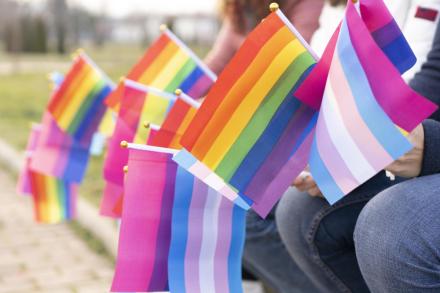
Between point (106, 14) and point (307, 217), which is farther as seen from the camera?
point (106, 14)

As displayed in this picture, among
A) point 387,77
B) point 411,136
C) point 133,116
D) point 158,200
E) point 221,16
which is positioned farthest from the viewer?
point 221,16

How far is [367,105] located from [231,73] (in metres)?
0.31

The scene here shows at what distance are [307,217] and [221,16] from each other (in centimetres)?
145

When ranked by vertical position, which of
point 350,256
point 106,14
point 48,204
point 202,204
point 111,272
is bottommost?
point 106,14

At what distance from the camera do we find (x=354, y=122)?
4.43 ft

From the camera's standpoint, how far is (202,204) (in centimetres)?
169

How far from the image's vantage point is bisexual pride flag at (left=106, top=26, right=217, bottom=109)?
2414mm

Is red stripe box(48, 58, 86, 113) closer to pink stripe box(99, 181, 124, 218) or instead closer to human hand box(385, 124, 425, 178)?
pink stripe box(99, 181, 124, 218)

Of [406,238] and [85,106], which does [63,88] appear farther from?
[406,238]

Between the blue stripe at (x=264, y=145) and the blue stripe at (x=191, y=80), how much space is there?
0.94 m

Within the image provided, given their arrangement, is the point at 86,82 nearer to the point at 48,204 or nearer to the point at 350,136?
the point at 48,204

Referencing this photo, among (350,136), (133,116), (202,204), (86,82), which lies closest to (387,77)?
(350,136)

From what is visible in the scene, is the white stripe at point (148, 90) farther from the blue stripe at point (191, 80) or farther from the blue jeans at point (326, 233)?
the blue jeans at point (326, 233)

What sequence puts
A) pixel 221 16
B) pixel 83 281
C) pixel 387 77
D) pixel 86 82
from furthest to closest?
pixel 83 281 < pixel 221 16 < pixel 86 82 < pixel 387 77
